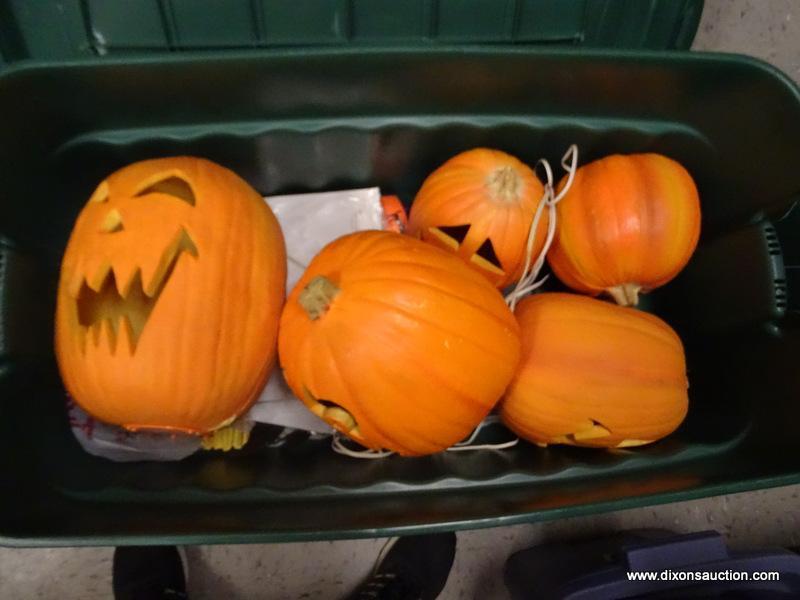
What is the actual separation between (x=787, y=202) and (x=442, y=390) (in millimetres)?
409

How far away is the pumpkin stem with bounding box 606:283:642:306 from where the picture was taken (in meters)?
0.62

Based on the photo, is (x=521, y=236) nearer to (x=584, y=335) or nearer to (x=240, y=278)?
(x=584, y=335)

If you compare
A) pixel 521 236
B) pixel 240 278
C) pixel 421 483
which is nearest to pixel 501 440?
pixel 421 483

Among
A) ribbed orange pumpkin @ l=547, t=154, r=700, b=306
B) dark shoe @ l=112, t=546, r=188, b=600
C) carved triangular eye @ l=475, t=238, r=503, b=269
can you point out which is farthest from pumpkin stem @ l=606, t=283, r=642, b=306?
dark shoe @ l=112, t=546, r=188, b=600

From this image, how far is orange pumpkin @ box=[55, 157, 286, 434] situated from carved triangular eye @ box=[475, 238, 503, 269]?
0.64 feet

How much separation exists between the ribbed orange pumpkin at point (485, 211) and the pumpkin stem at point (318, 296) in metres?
0.16

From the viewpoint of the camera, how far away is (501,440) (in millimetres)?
636

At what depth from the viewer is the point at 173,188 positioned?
0.52 meters

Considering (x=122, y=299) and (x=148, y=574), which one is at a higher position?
(x=122, y=299)

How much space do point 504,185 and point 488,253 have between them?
0.21 ft

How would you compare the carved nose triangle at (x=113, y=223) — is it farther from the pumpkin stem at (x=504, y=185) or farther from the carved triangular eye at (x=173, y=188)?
the pumpkin stem at (x=504, y=185)

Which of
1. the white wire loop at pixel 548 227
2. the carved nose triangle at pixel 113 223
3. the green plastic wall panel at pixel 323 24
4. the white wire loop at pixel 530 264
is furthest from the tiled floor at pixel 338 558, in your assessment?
the green plastic wall panel at pixel 323 24

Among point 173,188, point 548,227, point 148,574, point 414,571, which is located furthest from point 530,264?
point 148,574

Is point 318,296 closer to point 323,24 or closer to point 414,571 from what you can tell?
point 323,24
